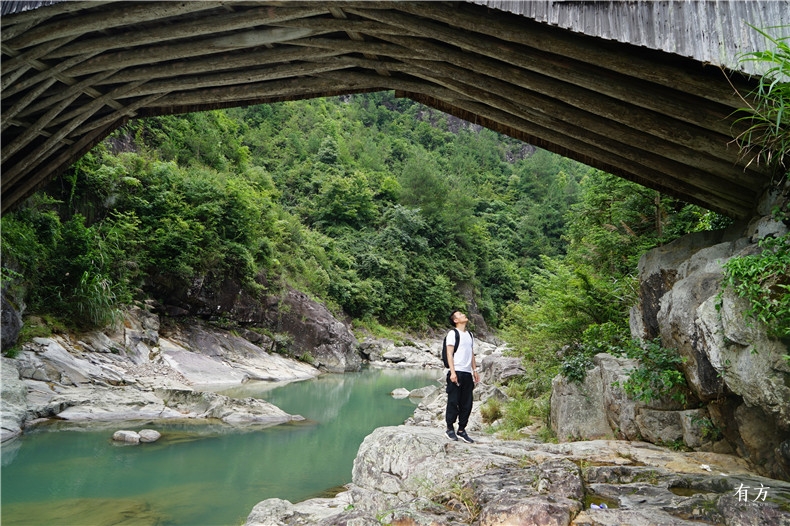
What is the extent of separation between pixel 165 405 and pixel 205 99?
659 centimetres

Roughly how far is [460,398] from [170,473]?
14.5 feet

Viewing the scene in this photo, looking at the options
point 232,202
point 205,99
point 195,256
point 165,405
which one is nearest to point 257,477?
point 165,405

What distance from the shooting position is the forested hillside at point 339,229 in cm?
985

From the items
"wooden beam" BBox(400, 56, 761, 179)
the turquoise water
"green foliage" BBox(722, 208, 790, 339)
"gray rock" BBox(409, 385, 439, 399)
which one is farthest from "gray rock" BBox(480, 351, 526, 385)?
"green foliage" BBox(722, 208, 790, 339)

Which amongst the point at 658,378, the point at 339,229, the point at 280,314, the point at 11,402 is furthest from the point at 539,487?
the point at 339,229

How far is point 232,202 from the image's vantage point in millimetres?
18703

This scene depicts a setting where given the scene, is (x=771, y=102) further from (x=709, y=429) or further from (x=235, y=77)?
(x=235, y=77)

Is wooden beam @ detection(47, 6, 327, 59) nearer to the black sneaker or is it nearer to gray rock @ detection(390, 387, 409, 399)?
the black sneaker

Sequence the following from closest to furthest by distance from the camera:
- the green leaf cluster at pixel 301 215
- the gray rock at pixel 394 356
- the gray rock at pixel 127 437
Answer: the gray rock at pixel 127 437, the green leaf cluster at pixel 301 215, the gray rock at pixel 394 356

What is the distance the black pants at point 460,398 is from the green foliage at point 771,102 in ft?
10.3

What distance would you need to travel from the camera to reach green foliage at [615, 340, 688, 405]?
5199 millimetres

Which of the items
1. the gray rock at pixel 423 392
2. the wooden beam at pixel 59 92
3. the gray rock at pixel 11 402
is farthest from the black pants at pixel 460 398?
the gray rock at pixel 423 392

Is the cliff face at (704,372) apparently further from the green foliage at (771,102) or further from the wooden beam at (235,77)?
the wooden beam at (235,77)

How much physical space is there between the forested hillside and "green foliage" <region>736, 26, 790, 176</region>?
2.63 m
